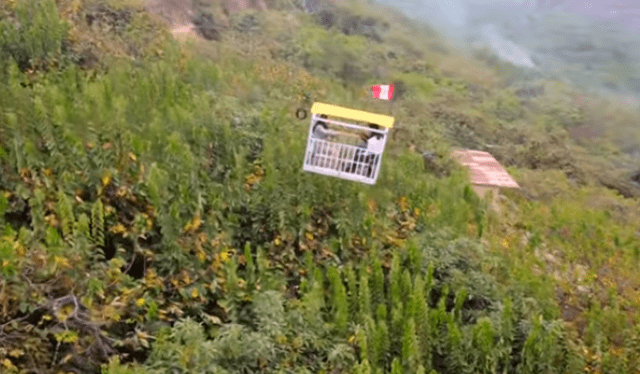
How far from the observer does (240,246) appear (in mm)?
3633

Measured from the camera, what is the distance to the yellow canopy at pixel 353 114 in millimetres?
3276

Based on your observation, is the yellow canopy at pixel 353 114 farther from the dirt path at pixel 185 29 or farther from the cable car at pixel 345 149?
the dirt path at pixel 185 29

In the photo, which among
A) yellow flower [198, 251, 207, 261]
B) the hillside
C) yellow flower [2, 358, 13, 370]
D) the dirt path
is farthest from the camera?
the dirt path

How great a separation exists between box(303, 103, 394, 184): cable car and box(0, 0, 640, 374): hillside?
0.23 meters

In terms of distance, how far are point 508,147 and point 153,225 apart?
640 centimetres

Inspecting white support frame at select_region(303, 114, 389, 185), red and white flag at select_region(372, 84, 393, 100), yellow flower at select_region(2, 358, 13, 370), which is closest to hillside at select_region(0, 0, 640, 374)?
yellow flower at select_region(2, 358, 13, 370)


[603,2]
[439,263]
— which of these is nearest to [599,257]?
[439,263]

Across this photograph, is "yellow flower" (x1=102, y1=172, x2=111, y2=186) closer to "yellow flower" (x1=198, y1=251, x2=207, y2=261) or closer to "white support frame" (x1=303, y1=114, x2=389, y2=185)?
A: "yellow flower" (x1=198, y1=251, x2=207, y2=261)

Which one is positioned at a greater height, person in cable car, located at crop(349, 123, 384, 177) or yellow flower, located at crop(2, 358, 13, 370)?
person in cable car, located at crop(349, 123, 384, 177)

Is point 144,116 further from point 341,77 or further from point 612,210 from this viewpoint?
point 612,210

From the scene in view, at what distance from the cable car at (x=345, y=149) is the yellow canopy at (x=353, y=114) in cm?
11

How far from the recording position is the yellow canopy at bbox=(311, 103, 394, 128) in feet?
10.7

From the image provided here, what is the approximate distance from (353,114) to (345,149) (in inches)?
15.6

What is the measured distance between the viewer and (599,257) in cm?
520
